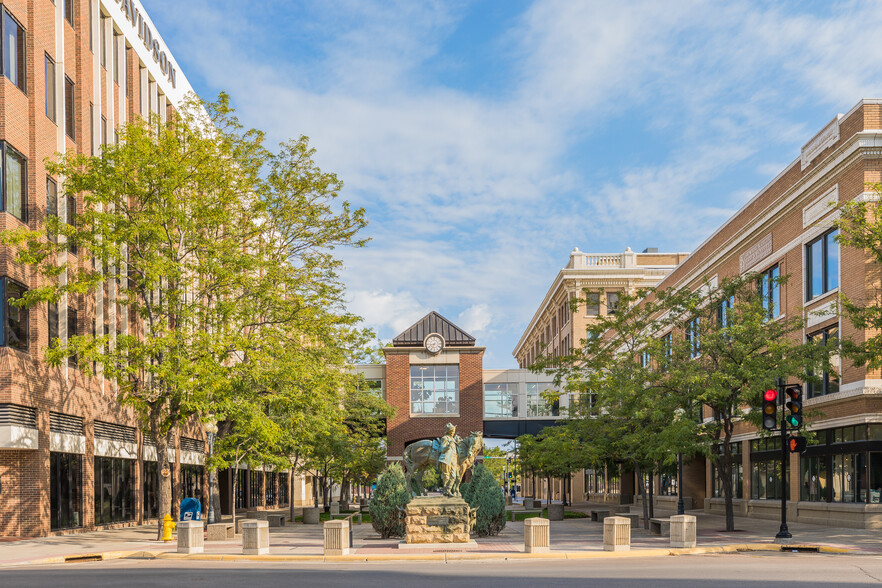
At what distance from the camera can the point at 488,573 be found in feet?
62.8

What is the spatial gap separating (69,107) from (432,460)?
19.4 meters

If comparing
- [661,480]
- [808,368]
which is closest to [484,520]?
[808,368]

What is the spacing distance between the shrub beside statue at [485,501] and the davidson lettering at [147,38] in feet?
84.0

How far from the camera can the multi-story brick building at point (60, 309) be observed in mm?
29422

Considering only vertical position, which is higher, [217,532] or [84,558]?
[84,558]

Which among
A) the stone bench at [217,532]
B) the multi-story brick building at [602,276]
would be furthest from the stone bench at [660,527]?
the multi-story brick building at [602,276]

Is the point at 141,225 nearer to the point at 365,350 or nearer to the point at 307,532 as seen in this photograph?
the point at 307,532

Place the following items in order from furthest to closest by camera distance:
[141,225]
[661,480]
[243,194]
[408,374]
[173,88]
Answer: [408,374] → [661,480] → [173,88] → [243,194] → [141,225]

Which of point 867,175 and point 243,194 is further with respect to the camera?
point 243,194

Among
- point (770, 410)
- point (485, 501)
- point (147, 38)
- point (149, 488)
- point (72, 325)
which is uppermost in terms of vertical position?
point (147, 38)

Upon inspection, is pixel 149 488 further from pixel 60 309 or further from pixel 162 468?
pixel 162 468

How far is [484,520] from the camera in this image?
3009cm

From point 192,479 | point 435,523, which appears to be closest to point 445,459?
point 435,523

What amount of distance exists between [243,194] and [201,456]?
71.6ft
